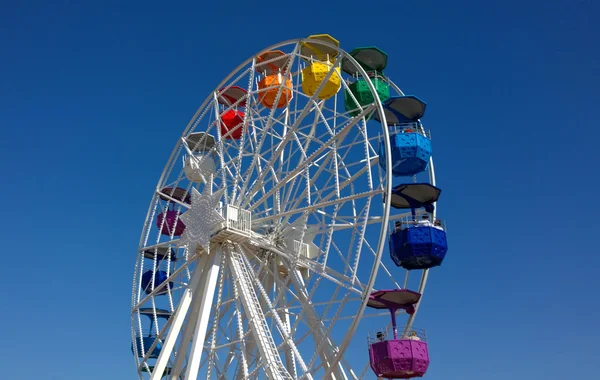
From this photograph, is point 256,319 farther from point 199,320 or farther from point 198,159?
point 198,159

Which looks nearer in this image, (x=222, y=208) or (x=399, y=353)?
(x=399, y=353)

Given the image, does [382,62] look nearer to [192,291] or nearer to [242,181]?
[242,181]

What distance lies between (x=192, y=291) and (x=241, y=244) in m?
1.62

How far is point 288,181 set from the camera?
54.9 feet

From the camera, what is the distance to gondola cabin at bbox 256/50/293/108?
18.8 m

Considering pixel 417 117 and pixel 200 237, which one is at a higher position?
pixel 417 117

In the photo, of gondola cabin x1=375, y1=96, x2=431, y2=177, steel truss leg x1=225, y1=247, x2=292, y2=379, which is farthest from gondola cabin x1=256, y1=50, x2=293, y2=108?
steel truss leg x1=225, y1=247, x2=292, y2=379

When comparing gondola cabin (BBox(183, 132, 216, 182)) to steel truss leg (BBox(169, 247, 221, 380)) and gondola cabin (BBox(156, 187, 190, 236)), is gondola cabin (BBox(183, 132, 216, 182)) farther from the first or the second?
steel truss leg (BBox(169, 247, 221, 380))

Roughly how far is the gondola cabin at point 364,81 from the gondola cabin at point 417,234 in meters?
2.81

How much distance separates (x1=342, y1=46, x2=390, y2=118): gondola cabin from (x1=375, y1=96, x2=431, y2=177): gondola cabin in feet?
2.78

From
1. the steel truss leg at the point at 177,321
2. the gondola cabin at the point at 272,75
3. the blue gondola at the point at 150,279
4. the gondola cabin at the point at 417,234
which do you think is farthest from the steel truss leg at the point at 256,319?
the gondola cabin at the point at 272,75

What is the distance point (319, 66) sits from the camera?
1745 centimetres

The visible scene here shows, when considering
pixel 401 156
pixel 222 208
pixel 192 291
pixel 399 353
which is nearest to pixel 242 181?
pixel 222 208

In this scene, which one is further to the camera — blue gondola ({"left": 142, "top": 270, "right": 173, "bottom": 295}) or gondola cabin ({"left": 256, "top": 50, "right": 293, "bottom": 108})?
blue gondola ({"left": 142, "top": 270, "right": 173, "bottom": 295})
